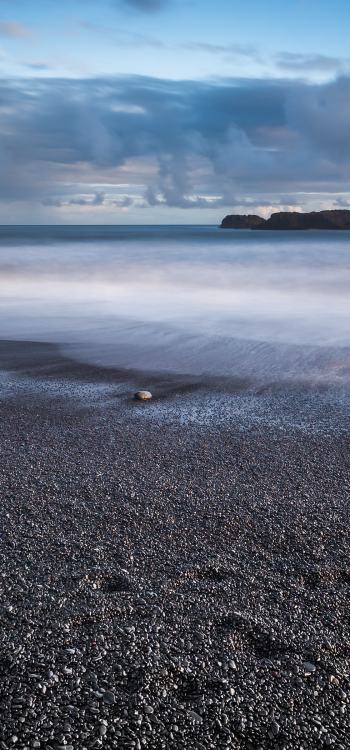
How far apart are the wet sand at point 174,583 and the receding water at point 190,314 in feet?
8.65

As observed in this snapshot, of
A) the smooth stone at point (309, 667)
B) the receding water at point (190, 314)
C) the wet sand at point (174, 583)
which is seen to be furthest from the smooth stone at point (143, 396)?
the smooth stone at point (309, 667)

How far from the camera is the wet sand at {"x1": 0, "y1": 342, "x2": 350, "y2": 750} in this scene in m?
2.06

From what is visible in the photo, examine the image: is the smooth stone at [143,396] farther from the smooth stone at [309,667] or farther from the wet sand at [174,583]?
the smooth stone at [309,667]

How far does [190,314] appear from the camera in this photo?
12.1 meters

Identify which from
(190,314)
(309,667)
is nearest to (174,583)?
(309,667)

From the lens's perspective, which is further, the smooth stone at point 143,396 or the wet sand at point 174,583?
the smooth stone at point 143,396

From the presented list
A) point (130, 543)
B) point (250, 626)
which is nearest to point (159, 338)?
point (130, 543)

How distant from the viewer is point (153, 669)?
7.38 feet

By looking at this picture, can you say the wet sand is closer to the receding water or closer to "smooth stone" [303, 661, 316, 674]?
"smooth stone" [303, 661, 316, 674]

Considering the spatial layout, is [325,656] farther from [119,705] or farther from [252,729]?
[119,705]

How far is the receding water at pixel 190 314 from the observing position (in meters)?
7.74

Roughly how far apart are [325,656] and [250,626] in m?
0.31

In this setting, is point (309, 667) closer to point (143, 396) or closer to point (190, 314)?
point (143, 396)

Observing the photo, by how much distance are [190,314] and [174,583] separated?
379 inches
